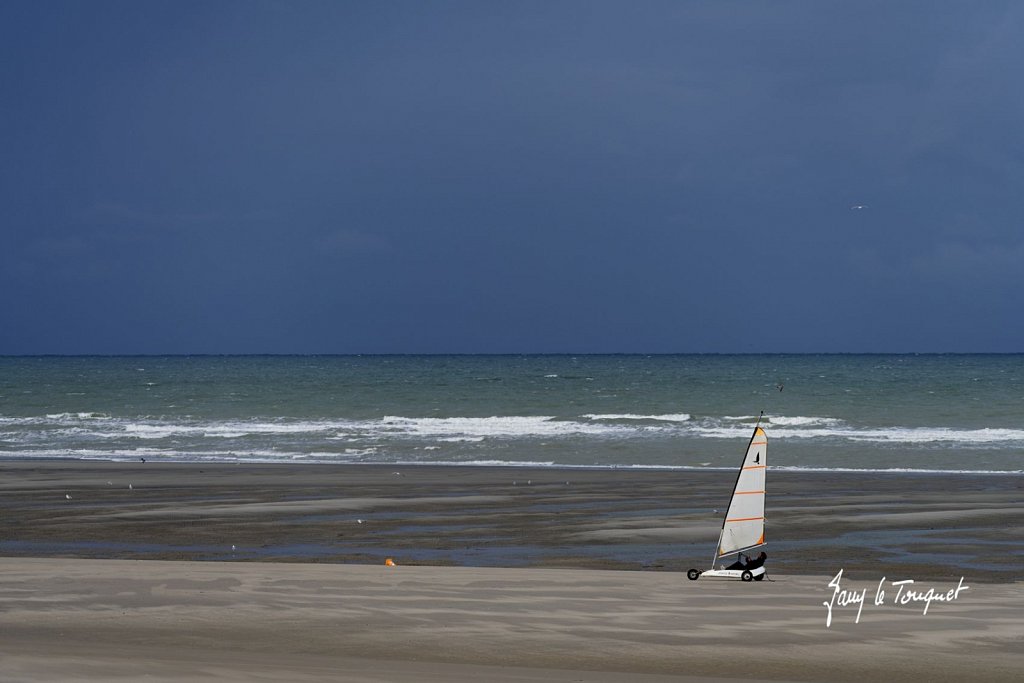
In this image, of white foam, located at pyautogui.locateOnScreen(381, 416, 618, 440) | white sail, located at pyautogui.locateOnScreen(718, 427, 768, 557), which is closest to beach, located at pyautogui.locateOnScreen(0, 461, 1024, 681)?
white sail, located at pyautogui.locateOnScreen(718, 427, 768, 557)

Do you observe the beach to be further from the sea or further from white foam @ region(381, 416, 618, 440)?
white foam @ region(381, 416, 618, 440)

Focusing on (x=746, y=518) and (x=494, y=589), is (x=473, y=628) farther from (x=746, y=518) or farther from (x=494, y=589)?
(x=746, y=518)

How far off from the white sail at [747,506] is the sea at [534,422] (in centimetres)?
1855

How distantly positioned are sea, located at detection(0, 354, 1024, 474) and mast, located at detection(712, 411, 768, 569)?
60.8 feet

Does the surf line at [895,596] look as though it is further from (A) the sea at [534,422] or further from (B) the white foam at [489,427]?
(B) the white foam at [489,427]

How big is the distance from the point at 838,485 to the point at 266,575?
1619 centimetres

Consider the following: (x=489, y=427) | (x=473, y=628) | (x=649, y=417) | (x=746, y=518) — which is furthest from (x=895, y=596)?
(x=649, y=417)

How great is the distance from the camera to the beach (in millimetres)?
10336

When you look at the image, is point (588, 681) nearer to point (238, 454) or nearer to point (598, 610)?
point (598, 610)


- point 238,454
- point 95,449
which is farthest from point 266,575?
point 95,449

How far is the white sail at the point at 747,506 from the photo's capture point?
46.0ft

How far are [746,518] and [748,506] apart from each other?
14 centimetres

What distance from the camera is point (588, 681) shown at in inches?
383

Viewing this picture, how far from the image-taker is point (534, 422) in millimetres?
54344
